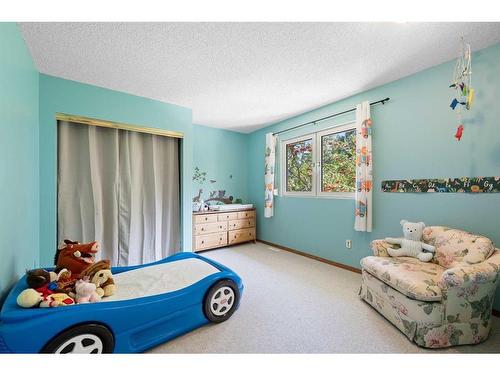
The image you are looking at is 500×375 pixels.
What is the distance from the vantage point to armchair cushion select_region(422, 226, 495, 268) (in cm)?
150

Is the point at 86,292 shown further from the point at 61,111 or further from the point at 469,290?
the point at 469,290

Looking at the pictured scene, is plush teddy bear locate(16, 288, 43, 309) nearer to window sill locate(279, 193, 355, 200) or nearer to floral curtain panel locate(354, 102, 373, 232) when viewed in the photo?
floral curtain panel locate(354, 102, 373, 232)

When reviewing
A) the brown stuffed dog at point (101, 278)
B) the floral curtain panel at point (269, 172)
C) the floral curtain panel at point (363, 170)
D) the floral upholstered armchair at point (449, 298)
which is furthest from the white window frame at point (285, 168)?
the brown stuffed dog at point (101, 278)

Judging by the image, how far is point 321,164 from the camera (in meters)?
3.19

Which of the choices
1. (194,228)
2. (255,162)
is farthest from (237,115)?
(194,228)

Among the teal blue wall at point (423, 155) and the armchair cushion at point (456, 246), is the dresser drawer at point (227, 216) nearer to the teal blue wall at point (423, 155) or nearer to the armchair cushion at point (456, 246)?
the teal blue wall at point (423, 155)

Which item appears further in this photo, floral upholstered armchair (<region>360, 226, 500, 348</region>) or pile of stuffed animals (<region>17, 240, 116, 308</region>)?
floral upholstered armchair (<region>360, 226, 500, 348</region>)

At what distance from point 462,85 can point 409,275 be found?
158 cm

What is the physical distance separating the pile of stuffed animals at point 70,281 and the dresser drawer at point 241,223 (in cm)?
243

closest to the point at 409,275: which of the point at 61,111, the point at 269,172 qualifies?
the point at 269,172

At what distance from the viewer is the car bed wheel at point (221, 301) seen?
5.27 ft

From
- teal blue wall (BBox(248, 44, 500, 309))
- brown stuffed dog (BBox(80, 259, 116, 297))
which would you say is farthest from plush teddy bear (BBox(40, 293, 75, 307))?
teal blue wall (BBox(248, 44, 500, 309))

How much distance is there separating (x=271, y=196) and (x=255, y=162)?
3.00 ft

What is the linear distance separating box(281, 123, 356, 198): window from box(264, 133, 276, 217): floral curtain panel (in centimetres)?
19
